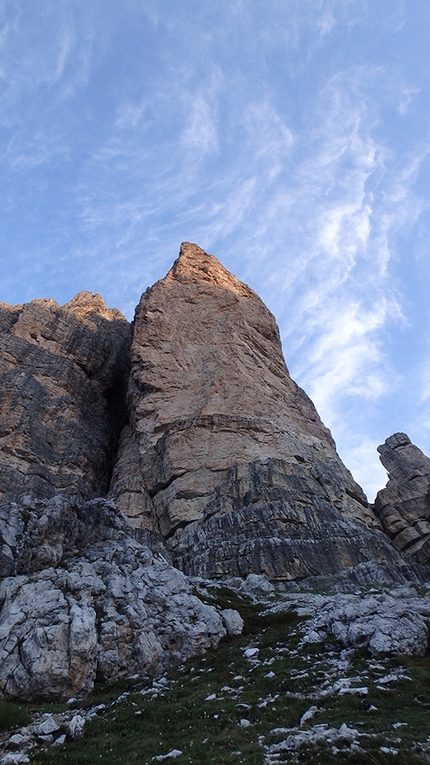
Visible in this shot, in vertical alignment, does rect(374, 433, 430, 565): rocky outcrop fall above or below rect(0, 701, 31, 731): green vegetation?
above

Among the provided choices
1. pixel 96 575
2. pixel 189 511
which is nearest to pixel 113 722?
pixel 96 575

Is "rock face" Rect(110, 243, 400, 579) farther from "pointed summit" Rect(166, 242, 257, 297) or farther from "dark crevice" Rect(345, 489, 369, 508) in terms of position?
"pointed summit" Rect(166, 242, 257, 297)

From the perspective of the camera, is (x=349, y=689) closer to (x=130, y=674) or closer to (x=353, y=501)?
(x=130, y=674)

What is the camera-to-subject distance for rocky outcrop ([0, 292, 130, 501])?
5497 cm

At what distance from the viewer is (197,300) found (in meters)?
76.9

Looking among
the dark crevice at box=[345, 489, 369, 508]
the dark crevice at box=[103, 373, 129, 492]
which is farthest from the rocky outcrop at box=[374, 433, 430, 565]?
the dark crevice at box=[103, 373, 129, 492]

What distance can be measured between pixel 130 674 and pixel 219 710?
8.02 meters

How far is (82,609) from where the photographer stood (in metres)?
24.2

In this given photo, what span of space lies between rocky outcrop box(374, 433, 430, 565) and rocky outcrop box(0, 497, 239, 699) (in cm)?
3170

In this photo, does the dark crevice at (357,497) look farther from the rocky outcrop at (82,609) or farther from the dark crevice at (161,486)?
the rocky outcrop at (82,609)

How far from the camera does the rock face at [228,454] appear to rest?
4097 centimetres

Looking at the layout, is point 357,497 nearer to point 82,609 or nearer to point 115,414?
point 82,609

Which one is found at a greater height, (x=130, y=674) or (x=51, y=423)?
(x=51, y=423)

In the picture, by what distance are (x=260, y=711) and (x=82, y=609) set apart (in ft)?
40.4
